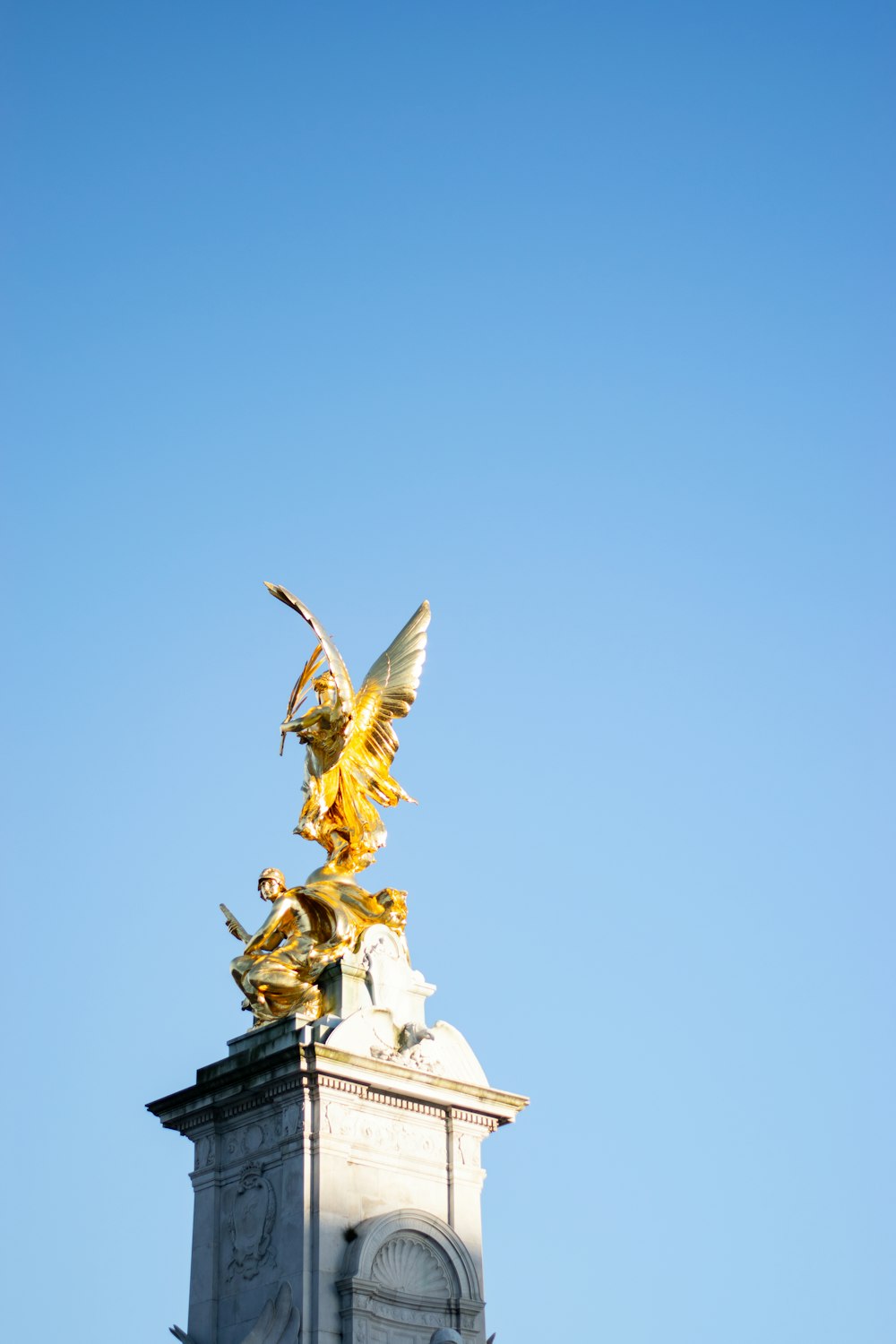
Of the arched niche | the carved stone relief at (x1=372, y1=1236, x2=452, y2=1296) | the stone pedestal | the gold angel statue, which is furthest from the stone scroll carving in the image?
the gold angel statue

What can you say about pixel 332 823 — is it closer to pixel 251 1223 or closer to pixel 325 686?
pixel 325 686

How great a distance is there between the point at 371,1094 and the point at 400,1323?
2171mm

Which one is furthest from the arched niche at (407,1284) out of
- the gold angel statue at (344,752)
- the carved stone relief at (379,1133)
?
the gold angel statue at (344,752)

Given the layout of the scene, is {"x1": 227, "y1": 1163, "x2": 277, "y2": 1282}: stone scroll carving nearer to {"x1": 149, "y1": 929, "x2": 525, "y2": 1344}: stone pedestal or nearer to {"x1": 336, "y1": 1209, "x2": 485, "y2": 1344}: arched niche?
{"x1": 149, "y1": 929, "x2": 525, "y2": 1344}: stone pedestal

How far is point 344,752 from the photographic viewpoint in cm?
2203

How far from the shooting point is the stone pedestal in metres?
18.5

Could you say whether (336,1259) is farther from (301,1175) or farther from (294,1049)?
(294,1049)

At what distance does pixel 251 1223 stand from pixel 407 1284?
1.62m

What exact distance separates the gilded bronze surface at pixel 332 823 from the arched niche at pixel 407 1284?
7.76ft

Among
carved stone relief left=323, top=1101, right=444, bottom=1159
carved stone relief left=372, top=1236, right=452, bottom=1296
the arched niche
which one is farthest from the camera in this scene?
carved stone relief left=323, top=1101, right=444, bottom=1159

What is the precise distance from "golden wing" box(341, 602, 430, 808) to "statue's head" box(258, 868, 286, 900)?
1591 millimetres

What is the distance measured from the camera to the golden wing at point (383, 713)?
72.8ft

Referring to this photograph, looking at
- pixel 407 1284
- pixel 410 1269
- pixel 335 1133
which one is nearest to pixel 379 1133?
pixel 335 1133

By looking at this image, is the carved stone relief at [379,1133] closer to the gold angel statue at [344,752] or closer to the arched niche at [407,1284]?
the arched niche at [407,1284]
